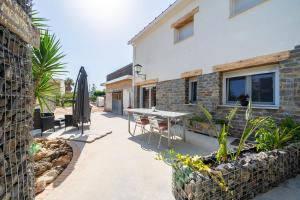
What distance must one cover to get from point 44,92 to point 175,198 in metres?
3.59

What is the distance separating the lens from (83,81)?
6785 millimetres

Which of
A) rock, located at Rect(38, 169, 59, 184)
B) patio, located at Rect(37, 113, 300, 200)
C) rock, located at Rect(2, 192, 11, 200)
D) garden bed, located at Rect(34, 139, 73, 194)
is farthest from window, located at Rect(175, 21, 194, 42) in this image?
rock, located at Rect(2, 192, 11, 200)

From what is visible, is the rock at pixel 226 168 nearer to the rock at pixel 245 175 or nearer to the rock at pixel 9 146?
the rock at pixel 245 175

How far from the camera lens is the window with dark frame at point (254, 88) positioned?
18.1ft

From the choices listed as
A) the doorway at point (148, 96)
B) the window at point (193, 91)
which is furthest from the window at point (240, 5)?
the doorway at point (148, 96)

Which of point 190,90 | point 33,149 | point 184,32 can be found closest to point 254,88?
point 190,90

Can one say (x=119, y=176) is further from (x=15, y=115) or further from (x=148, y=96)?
(x=148, y=96)

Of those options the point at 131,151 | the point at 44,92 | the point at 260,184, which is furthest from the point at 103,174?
the point at 260,184

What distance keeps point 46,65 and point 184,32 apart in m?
7.10

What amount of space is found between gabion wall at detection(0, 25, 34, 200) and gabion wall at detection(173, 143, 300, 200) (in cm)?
193

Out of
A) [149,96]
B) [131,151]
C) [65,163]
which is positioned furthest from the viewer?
[149,96]

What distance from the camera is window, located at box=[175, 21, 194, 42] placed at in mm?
8630

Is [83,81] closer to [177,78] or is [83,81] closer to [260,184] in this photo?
[177,78]

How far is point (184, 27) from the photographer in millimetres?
9117
